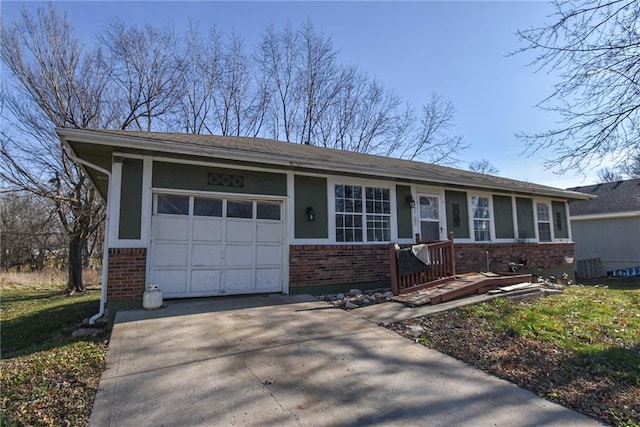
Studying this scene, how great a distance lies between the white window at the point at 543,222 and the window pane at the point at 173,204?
1175 centimetres

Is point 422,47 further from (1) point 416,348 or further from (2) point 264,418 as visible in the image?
(2) point 264,418

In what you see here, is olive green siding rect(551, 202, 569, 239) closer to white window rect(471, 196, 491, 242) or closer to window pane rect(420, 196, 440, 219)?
white window rect(471, 196, 491, 242)

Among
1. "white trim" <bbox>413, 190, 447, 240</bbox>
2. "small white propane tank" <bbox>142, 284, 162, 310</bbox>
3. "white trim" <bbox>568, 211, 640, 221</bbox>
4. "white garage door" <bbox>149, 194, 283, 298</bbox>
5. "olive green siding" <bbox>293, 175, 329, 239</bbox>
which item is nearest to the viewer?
"small white propane tank" <bbox>142, 284, 162, 310</bbox>

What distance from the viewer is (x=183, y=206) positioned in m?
6.78

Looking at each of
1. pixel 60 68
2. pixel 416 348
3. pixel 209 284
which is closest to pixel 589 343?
pixel 416 348

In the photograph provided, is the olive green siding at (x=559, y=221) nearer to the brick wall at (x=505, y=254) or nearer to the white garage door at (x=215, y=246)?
the brick wall at (x=505, y=254)

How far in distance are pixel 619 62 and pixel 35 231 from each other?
2523cm

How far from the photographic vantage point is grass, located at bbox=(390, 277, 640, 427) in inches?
128

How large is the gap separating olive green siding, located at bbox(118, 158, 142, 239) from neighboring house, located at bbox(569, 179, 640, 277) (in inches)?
772

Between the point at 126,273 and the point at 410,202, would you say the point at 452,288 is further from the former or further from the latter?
the point at 126,273

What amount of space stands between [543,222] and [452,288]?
786 cm

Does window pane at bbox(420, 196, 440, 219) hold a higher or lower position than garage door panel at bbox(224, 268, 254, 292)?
higher

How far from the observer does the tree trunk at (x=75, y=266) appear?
46.5ft

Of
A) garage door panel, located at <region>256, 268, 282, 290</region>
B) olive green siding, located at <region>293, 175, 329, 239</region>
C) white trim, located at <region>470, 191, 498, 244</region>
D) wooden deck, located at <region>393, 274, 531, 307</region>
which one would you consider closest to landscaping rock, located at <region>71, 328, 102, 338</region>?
garage door panel, located at <region>256, 268, 282, 290</region>
